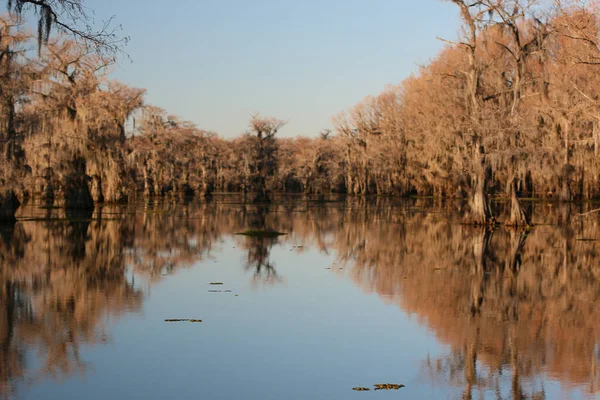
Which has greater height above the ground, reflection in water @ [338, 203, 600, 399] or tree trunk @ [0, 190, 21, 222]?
tree trunk @ [0, 190, 21, 222]

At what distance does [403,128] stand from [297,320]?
216 feet

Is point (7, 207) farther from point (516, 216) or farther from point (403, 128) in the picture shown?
point (403, 128)

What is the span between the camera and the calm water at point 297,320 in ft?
27.9

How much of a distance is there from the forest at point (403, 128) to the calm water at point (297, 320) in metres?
4.60

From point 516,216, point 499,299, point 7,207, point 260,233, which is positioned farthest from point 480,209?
point 7,207

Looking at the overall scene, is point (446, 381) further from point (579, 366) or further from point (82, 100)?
point (82, 100)

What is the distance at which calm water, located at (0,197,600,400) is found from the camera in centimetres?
851

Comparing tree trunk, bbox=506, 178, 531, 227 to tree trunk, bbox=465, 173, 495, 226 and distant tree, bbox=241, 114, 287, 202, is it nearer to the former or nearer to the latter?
tree trunk, bbox=465, 173, 495, 226

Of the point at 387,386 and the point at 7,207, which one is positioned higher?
the point at 7,207

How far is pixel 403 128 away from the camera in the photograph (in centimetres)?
7688

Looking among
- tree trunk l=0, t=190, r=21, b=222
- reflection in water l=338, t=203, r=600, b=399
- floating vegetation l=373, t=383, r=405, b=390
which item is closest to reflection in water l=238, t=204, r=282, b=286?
reflection in water l=338, t=203, r=600, b=399

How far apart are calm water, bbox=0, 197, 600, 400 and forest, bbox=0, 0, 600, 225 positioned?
4.60 meters

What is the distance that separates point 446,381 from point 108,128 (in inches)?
1533

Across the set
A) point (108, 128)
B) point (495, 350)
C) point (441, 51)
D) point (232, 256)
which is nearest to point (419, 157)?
point (441, 51)
